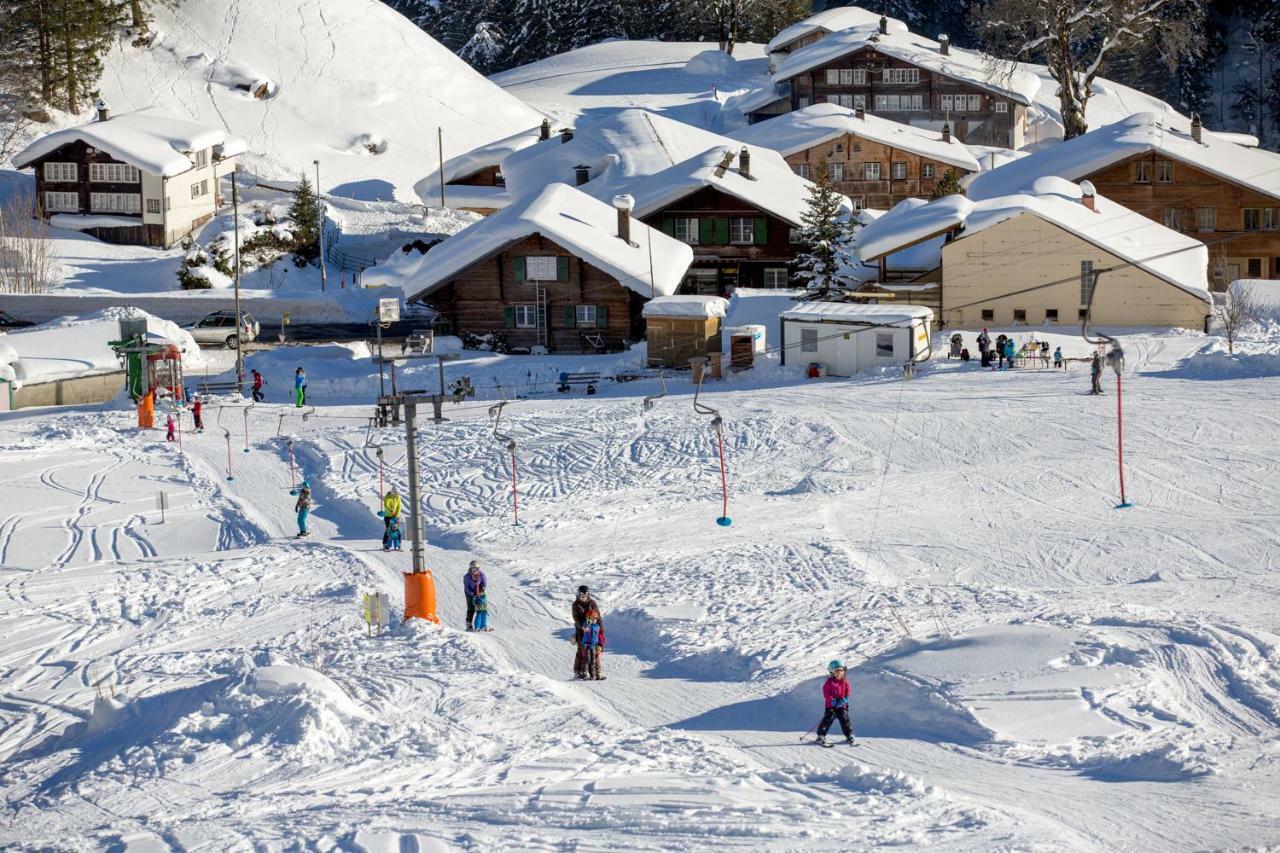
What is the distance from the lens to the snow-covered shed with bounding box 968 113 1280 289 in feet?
183

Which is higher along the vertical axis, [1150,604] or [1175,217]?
[1175,217]

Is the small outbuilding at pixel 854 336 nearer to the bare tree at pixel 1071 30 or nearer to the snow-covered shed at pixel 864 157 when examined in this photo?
the snow-covered shed at pixel 864 157

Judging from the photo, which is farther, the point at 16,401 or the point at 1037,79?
the point at 1037,79

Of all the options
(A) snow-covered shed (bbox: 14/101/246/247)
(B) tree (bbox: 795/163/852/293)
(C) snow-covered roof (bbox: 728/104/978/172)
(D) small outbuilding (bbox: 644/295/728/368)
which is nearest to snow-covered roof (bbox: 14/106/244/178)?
(A) snow-covered shed (bbox: 14/101/246/247)

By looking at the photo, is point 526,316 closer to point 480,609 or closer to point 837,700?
point 480,609

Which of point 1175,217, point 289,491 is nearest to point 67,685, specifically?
point 289,491

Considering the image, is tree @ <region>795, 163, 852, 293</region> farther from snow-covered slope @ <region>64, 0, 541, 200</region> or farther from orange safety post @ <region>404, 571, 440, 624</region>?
orange safety post @ <region>404, 571, 440, 624</region>

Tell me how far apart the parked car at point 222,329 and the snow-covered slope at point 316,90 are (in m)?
19.6

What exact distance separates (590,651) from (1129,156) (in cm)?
4217

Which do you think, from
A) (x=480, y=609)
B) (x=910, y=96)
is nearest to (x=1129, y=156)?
(x=910, y=96)

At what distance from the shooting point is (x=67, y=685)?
20828mm

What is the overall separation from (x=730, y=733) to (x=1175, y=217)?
144 ft

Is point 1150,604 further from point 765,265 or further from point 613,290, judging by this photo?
point 765,265

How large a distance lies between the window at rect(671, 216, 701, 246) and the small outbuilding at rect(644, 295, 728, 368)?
1238 centimetres
